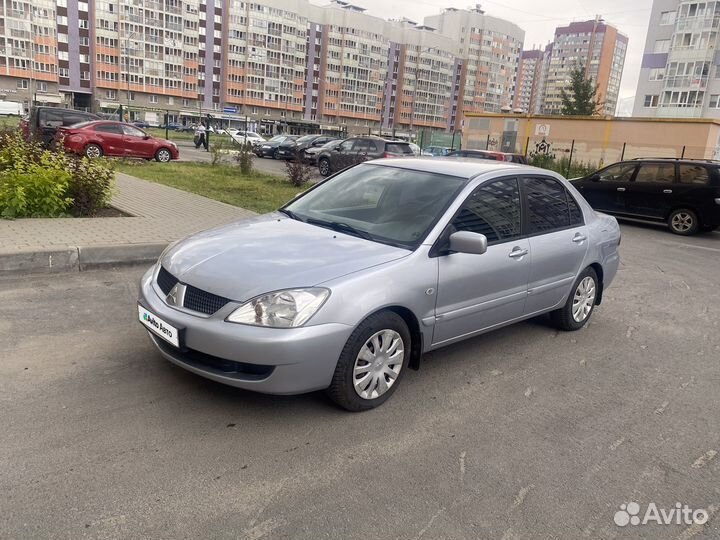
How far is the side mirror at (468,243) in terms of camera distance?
12.9 ft

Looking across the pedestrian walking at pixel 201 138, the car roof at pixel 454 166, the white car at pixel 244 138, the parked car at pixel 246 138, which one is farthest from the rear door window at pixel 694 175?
the pedestrian walking at pixel 201 138

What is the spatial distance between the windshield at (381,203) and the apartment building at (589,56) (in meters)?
133

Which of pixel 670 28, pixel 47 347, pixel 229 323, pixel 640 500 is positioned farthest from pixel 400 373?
pixel 670 28

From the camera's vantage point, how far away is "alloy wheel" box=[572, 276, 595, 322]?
18.4 ft

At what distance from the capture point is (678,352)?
5293 millimetres

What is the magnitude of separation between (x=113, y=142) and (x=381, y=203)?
1767cm

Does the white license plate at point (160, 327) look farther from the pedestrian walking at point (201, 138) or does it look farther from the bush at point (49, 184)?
the pedestrian walking at point (201, 138)

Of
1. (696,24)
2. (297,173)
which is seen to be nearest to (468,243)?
(297,173)

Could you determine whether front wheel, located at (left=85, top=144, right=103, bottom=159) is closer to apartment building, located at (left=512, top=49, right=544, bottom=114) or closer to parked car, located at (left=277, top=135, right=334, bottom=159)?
parked car, located at (left=277, top=135, right=334, bottom=159)

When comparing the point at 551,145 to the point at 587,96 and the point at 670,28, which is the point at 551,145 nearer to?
the point at 587,96

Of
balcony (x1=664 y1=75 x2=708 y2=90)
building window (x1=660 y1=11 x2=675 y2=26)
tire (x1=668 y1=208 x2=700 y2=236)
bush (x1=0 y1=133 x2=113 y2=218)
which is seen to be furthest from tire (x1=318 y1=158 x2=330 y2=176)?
building window (x1=660 y1=11 x2=675 y2=26)

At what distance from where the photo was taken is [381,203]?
4695 millimetres

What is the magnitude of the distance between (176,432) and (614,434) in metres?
2.70

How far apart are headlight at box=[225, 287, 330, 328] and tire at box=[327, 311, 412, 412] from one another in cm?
33
